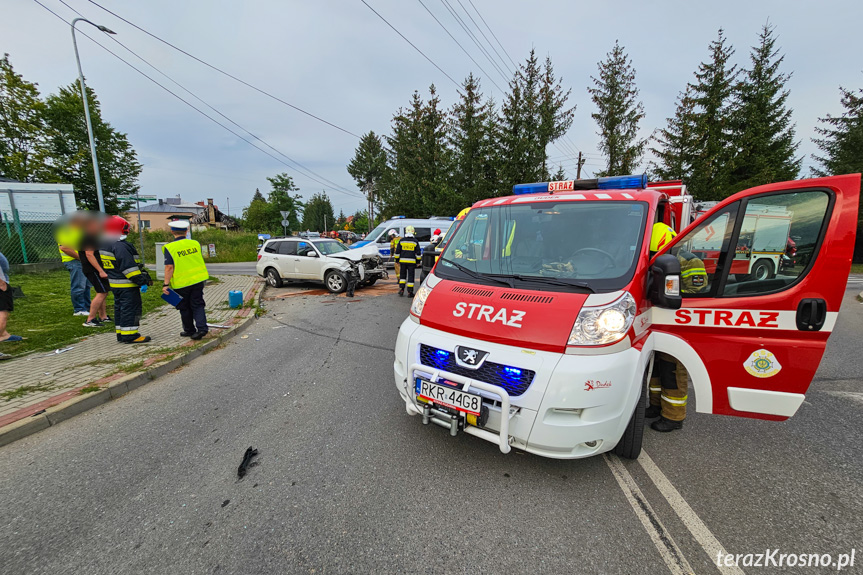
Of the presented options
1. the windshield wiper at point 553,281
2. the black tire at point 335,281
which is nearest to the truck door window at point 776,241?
the windshield wiper at point 553,281

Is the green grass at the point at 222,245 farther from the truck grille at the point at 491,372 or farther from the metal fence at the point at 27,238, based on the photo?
the truck grille at the point at 491,372

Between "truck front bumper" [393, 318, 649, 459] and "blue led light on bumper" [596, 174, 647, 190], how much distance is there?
255cm

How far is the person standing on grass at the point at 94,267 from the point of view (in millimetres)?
5410

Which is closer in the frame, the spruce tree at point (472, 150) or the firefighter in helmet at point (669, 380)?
the firefighter in helmet at point (669, 380)

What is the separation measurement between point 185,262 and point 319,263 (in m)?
5.52

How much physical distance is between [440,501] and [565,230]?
227 centimetres

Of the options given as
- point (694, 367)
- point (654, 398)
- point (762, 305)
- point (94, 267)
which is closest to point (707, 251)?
point (762, 305)

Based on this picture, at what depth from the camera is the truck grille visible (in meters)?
2.25

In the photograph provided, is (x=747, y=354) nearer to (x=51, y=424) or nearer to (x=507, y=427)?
(x=507, y=427)

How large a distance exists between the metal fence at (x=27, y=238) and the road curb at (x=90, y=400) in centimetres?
1192

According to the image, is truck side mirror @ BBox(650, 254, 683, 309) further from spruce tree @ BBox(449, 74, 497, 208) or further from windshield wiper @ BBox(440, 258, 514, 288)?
spruce tree @ BBox(449, 74, 497, 208)

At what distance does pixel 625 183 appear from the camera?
4262 mm

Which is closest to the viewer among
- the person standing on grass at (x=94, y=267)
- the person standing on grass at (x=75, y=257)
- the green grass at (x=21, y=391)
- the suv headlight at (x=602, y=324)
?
the suv headlight at (x=602, y=324)

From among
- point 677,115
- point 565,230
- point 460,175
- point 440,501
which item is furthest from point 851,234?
point 677,115
